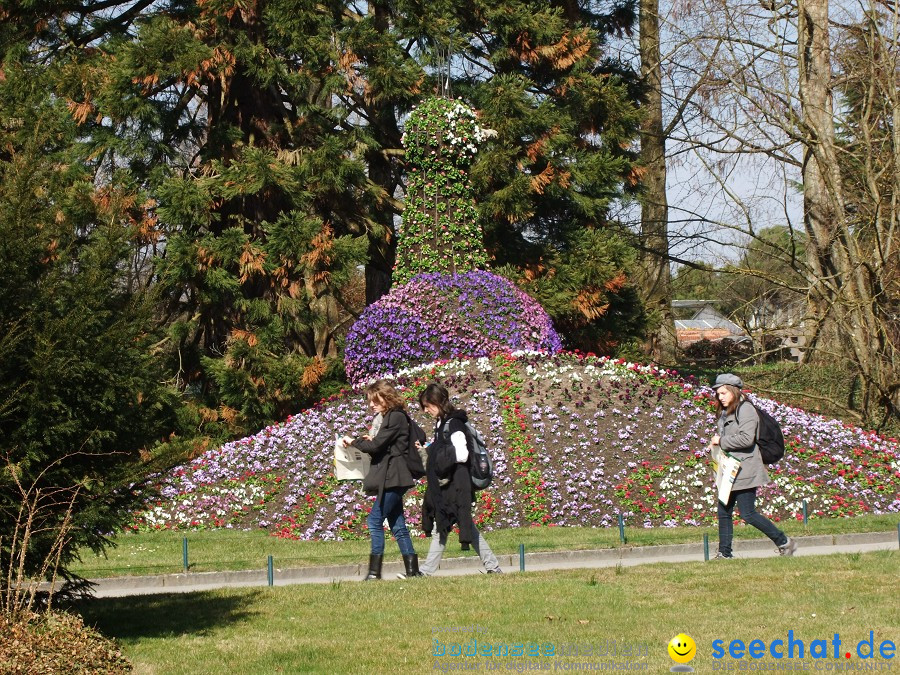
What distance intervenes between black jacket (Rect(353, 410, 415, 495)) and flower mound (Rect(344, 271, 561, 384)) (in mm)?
9408

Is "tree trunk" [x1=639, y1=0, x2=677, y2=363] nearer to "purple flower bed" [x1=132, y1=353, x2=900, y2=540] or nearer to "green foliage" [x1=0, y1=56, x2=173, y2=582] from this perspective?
"purple flower bed" [x1=132, y1=353, x2=900, y2=540]

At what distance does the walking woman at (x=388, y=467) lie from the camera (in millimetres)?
10516

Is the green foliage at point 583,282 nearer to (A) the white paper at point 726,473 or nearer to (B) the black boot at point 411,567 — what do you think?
(A) the white paper at point 726,473

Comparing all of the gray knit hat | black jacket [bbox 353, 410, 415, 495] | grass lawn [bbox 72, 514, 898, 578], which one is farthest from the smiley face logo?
grass lawn [bbox 72, 514, 898, 578]

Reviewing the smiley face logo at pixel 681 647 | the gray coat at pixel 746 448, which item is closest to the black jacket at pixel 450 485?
the gray coat at pixel 746 448

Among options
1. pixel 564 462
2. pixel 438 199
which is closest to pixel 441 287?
pixel 438 199

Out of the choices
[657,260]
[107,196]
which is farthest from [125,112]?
[657,260]

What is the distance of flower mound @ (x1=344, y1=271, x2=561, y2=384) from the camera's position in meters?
20.0

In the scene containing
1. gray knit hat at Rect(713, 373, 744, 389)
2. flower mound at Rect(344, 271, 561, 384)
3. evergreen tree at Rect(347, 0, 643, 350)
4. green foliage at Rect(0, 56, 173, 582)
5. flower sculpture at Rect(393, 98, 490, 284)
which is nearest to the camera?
green foliage at Rect(0, 56, 173, 582)

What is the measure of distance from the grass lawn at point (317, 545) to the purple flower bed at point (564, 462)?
0.72 m

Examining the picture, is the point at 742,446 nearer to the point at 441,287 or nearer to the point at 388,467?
the point at 388,467

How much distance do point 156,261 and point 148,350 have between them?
14.4 metres

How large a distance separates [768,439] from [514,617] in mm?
3748

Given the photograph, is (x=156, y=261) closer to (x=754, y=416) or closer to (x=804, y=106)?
(x=804, y=106)
